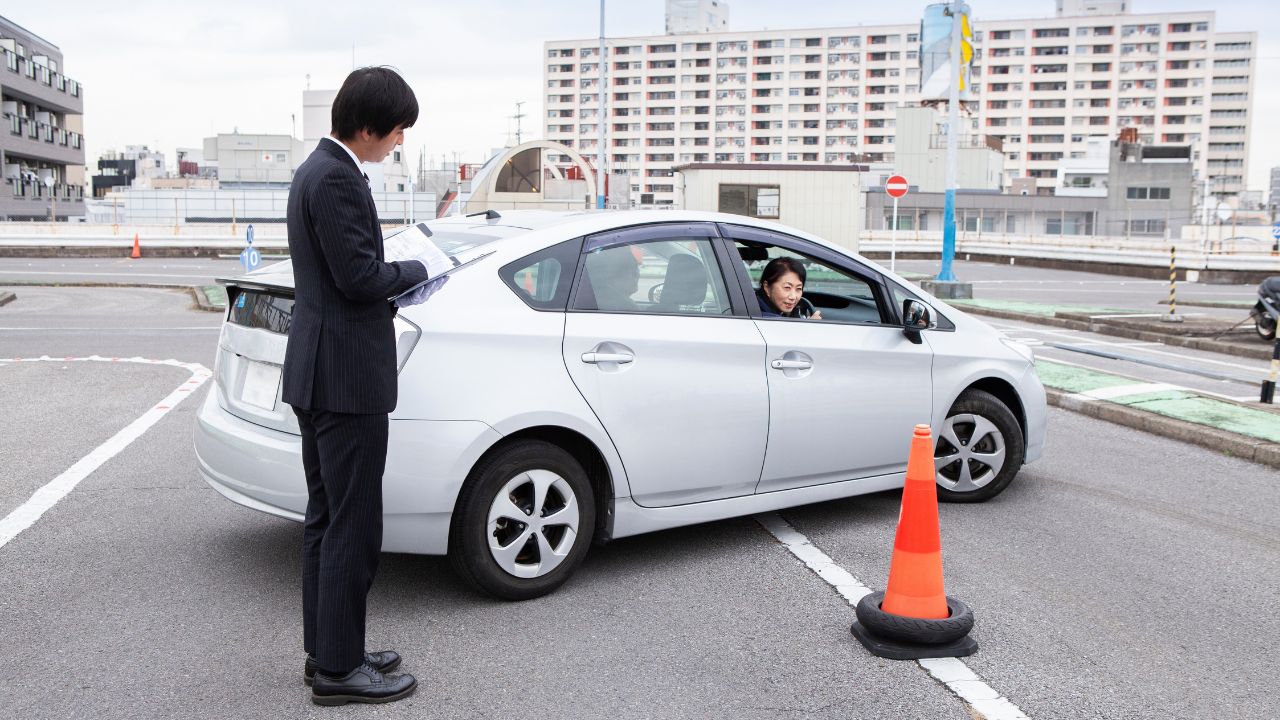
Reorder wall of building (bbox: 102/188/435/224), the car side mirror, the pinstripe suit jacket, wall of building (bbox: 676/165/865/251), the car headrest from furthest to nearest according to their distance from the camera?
wall of building (bbox: 102/188/435/224)
wall of building (bbox: 676/165/865/251)
the car side mirror
the car headrest
the pinstripe suit jacket

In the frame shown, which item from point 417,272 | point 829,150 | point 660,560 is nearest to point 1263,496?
point 660,560

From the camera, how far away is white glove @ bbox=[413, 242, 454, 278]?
354 centimetres

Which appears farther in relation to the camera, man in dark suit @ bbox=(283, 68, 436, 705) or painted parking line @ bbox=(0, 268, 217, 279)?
painted parking line @ bbox=(0, 268, 217, 279)

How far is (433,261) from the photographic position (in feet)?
11.7

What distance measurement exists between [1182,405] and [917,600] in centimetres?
627

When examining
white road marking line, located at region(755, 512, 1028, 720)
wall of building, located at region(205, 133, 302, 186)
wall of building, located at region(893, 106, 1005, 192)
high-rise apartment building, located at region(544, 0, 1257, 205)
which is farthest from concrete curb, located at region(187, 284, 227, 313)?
high-rise apartment building, located at region(544, 0, 1257, 205)

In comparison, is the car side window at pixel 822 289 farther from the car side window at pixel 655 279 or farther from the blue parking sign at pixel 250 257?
the blue parking sign at pixel 250 257

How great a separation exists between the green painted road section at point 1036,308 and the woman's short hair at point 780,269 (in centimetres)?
1541

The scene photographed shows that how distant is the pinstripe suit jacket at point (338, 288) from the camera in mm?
3295

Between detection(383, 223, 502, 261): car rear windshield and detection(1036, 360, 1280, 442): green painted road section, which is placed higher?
detection(383, 223, 502, 261): car rear windshield

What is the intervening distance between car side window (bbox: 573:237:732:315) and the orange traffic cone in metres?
1.30

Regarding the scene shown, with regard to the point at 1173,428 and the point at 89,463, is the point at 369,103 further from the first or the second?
the point at 1173,428

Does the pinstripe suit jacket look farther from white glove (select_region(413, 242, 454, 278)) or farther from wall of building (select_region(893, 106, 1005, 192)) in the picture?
wall of building (select_region(893, 106, 1005, 192))

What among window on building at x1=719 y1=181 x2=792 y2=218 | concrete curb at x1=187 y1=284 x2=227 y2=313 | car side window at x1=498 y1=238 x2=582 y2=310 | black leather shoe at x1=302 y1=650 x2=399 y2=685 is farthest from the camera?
window on building at x1=719 y1=181 x2=792 y2=218
